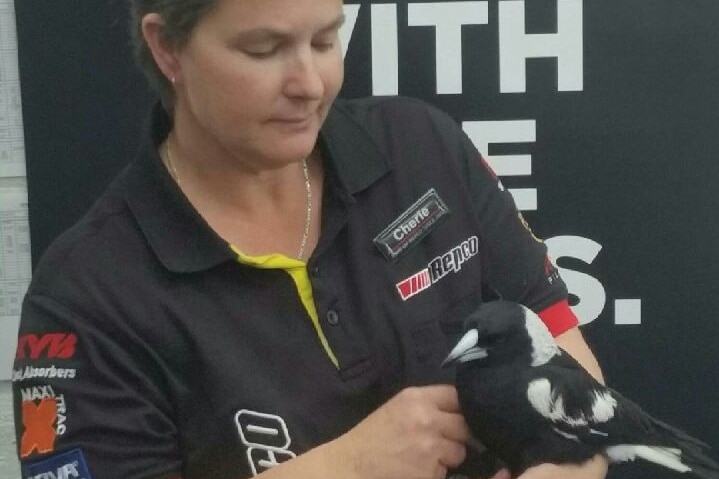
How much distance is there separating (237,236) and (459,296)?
205mm

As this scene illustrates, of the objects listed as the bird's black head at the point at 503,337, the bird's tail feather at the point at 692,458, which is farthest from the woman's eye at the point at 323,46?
the bird's tail feather at the point at 692,458

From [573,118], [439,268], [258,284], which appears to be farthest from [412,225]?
[573,118]

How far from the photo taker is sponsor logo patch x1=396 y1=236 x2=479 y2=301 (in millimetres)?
842

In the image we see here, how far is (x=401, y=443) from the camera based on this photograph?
28.7 inches

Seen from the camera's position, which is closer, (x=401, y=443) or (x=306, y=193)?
(x=401, y=443)

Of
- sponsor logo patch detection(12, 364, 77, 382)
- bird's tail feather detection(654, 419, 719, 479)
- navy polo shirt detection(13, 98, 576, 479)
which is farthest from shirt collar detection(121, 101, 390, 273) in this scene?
bird's tail feather detection(654, 419, 719, 479)

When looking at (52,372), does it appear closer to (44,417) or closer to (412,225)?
(44,417)

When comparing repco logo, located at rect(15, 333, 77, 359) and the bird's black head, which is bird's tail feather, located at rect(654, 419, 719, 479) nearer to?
the bird's black head

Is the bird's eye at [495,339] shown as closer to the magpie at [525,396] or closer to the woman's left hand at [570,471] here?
the magpie at [525,396]

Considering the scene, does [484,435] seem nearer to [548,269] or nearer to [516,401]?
[516,401]

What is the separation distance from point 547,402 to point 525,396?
18 millimetres

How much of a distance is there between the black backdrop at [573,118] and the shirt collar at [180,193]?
281 millimetres

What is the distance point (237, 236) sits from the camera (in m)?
0.82

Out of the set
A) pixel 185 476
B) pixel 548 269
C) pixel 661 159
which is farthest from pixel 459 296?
Answer: pixel 661 159
